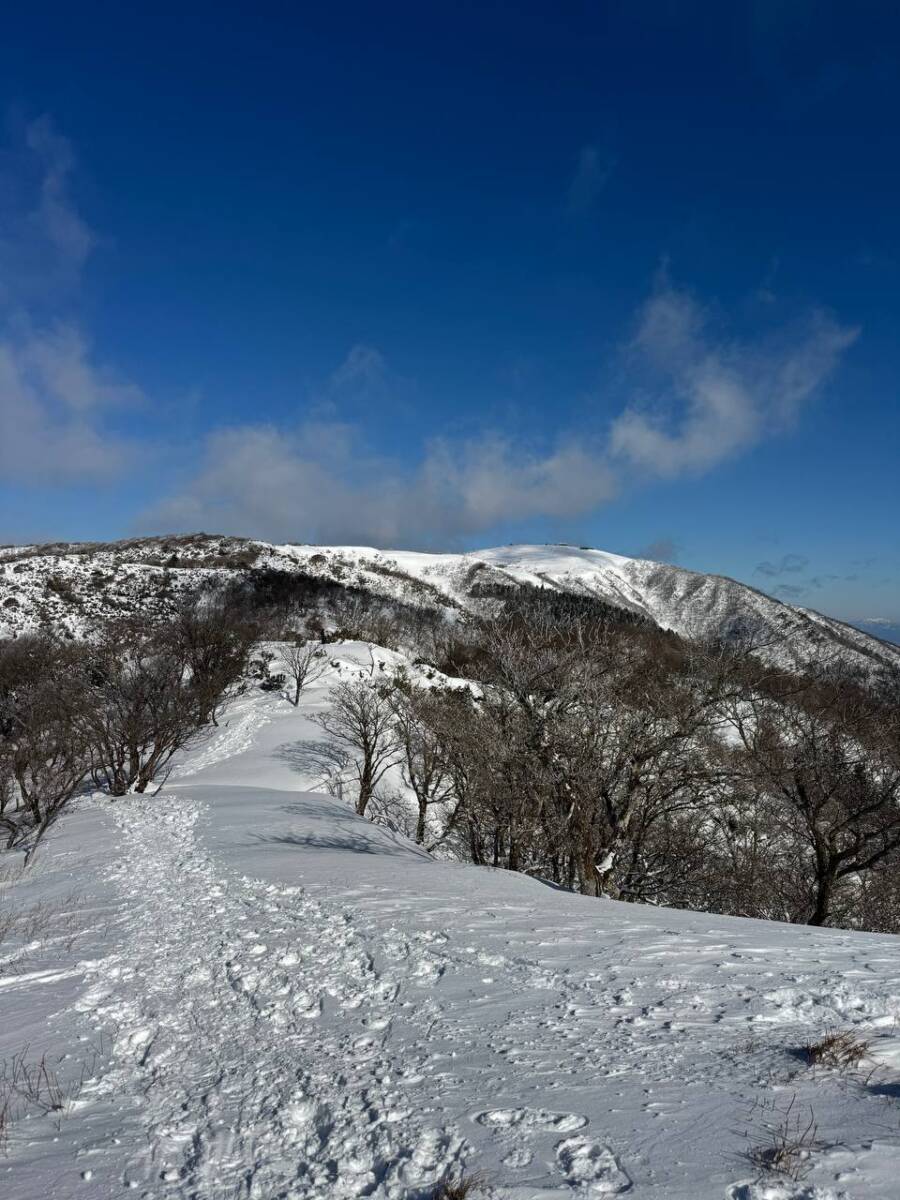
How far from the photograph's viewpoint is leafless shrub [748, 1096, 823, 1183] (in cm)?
315

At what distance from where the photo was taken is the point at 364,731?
32031 mm

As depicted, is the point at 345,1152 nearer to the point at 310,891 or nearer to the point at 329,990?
the point at 329,990

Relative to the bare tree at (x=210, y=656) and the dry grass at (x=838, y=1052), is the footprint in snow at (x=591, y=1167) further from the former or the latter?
the bare tree at (x=210, y=656)

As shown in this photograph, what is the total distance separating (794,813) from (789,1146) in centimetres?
2275

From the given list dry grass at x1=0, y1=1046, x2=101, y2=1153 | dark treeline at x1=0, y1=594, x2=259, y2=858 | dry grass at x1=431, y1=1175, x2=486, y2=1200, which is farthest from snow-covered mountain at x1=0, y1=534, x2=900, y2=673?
dark treeline at x1=0, y1=594, x2=259, y2=858

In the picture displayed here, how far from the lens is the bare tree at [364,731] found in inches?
1278

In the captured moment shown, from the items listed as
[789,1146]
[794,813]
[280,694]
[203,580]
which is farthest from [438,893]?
[203,580]

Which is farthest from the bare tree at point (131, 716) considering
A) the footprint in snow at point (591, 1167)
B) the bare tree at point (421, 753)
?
the footprint in snow at point (591, 1167)

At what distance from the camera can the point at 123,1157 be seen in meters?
4.07

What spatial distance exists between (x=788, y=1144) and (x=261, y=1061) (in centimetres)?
398

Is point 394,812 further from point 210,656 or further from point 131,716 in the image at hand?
point 210,656

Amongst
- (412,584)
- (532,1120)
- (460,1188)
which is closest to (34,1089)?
(460,1188)

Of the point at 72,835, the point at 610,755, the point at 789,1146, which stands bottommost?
the point at 72,835

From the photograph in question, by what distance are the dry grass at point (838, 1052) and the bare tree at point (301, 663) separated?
3963 centimetres
